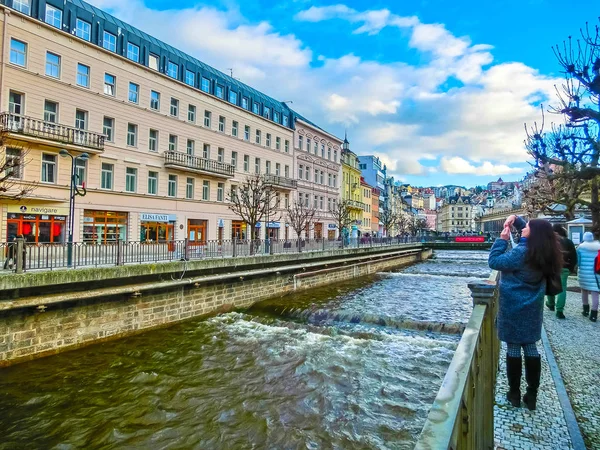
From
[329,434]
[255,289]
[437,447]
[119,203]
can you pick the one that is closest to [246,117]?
[119,203]

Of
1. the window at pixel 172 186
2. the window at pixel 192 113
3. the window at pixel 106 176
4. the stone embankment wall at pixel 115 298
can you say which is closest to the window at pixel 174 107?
the window at pixel 192 113

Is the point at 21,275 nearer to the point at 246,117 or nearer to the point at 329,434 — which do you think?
the point at 329,434

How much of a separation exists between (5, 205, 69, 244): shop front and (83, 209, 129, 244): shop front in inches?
52.0

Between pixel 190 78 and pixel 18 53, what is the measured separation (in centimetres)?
1359

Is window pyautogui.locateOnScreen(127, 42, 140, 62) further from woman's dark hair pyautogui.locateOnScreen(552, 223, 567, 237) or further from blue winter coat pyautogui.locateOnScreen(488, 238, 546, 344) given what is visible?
blue winter coat pyautogui.locateOnScreen(488, 238, 546, 344)

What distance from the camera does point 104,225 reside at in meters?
25.6

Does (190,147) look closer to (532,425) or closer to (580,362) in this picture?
(580,362)

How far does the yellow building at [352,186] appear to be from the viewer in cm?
5981

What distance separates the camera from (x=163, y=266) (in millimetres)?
13523

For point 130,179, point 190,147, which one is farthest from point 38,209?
point 190,147

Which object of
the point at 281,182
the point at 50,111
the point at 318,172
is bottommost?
the point at 281,182

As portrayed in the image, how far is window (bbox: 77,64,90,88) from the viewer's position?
2454cm

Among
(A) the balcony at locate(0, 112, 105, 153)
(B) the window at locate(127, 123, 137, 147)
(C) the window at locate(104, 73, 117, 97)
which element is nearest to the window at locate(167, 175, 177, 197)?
(B) the window at locate(127, 123, 137, 147)

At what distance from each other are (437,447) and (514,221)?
3950mm
